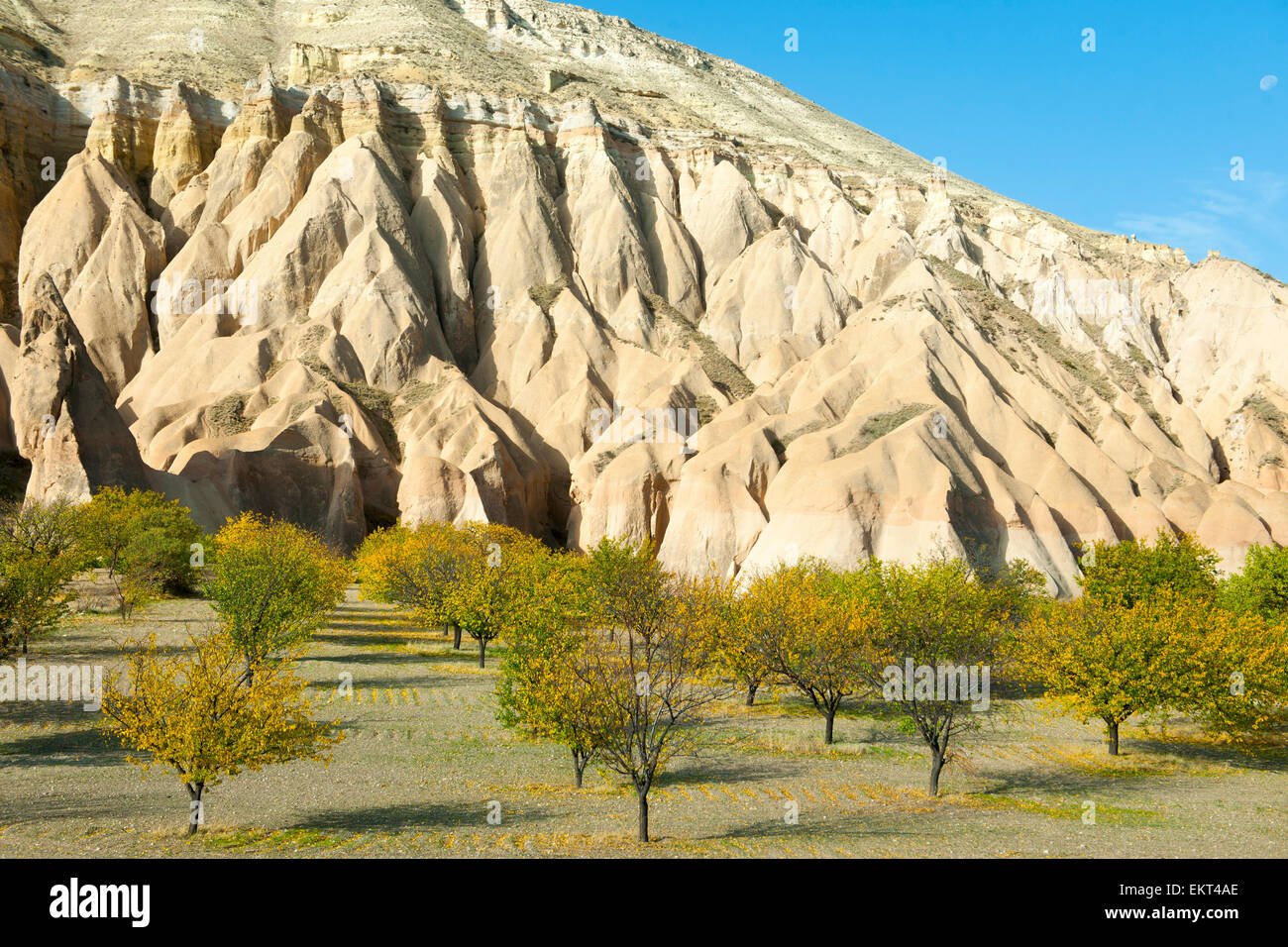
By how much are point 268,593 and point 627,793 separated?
13.8 m

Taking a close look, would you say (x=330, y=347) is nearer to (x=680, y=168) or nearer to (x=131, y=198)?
(x=131, y=198)

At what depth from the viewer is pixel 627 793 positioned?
21047 mm

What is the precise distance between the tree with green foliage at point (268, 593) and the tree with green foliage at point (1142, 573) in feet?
101

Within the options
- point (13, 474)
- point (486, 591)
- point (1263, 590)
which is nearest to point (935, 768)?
point (486, 591)

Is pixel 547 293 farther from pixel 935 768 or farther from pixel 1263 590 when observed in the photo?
pixel 935 768

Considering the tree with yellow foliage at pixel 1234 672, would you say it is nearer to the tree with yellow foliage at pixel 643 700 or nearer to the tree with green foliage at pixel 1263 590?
the tree with green foliage at pixel 1263 590

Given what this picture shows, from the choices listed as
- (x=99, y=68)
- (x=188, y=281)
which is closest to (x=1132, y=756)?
(x=188, y=281)

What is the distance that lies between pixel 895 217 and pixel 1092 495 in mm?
49410

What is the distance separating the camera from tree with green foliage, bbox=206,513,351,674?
28.3 m

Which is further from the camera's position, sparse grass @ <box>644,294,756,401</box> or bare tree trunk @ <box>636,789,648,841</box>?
sparse grass @ <box>644,294,756,401</box>

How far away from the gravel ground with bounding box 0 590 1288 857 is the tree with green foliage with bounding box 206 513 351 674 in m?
2.03

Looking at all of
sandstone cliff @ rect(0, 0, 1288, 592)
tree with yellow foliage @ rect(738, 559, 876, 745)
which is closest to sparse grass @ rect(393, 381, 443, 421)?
sandstone cliff @ rect(0, 0, 1288, 592)

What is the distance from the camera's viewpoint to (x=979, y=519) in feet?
175

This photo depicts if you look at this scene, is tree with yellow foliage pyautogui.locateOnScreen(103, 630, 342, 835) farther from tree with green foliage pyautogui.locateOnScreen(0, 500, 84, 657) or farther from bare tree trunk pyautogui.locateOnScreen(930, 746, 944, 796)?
bare tree trunk pyautogui.locateOnScreen(930, 746, 944, 796)
